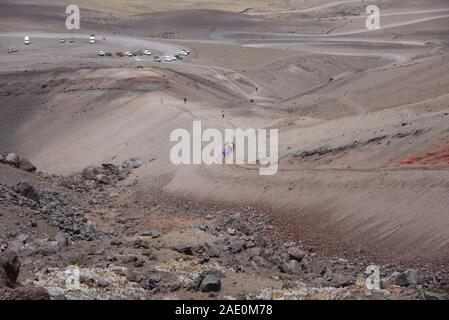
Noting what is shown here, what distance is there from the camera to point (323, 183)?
23969mm

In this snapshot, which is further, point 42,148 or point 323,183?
point 42,148

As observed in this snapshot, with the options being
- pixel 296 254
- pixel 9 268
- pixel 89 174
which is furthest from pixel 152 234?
pixel 89 174

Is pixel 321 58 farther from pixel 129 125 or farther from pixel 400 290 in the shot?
pixel 400 290

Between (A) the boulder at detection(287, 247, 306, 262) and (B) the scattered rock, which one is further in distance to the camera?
(B) the scattered rock

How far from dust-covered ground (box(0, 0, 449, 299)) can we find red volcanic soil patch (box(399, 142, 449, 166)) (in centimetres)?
8

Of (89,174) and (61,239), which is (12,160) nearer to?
(89,174)

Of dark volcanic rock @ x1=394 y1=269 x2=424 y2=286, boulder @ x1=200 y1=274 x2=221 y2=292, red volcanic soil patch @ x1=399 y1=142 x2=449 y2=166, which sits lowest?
dark volcanic rock @ x1=394 y1=269 x2=424 y2=286

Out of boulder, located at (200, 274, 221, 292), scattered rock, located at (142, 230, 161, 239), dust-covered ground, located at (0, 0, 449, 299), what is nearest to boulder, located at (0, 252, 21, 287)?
dust-covered ground, located at (0, 0, 449, 299)

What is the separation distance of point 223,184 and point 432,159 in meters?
7.62

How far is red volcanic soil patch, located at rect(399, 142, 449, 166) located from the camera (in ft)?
74.6

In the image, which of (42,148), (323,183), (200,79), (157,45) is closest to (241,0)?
(157,45)

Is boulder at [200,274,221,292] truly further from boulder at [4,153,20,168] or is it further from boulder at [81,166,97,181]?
boulder at [81,166,97,181]

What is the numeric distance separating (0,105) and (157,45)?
102 ft
